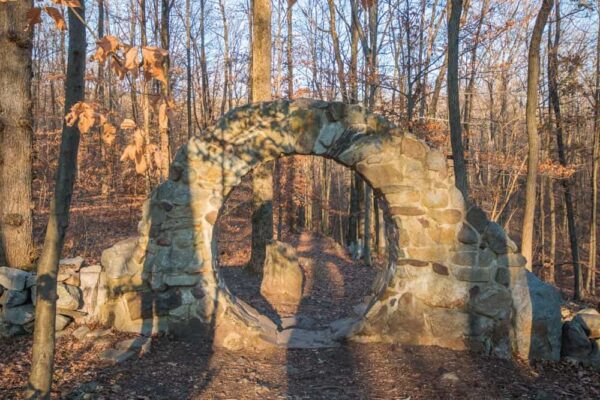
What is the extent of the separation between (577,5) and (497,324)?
8.63 meters

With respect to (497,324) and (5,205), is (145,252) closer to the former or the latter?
(5,205)

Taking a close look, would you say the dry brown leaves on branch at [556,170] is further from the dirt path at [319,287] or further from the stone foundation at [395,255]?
the stone foundation at [395,255]

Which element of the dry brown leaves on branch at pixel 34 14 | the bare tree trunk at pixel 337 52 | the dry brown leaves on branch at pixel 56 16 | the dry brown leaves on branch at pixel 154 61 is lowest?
the dry brown leaves on branch at pixel 154 61

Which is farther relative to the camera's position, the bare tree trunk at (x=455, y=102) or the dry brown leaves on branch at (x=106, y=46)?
the bare tree trunk at (x=455, y=102)

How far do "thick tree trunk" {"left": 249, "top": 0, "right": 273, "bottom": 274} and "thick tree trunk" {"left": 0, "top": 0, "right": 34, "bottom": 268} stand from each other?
3802mm

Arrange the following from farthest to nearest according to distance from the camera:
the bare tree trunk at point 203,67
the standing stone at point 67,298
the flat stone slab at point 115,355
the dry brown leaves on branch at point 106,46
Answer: the bare tree trunk at point 203,67
the standing stone at point 67,298
the flat stone slab at point 115,355
the dry brown leaves on branch at point 106,46

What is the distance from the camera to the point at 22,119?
552 centimetres

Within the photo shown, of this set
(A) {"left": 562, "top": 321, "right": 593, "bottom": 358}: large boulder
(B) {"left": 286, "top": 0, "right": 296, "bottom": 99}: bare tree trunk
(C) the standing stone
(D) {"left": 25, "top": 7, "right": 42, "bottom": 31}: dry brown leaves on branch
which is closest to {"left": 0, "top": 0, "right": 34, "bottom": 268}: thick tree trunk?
(C) the standing stone

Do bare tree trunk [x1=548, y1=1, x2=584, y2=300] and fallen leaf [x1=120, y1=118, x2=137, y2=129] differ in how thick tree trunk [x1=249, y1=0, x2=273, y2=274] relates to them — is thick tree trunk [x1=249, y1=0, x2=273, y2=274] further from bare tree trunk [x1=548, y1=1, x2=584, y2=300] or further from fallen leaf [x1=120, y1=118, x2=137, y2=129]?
bare tree trunk [x1=548, y1=1, x2=584, y2=300]

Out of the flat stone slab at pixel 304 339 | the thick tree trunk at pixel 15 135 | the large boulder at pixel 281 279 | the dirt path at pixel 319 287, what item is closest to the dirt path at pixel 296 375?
the flat stone slab at pixel 304 339

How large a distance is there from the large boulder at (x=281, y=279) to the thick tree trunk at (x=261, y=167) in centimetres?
74

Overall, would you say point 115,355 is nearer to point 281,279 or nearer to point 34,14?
point 34,14

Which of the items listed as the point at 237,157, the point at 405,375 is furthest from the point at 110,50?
the point at 405,375

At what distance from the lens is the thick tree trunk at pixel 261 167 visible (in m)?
8.37
